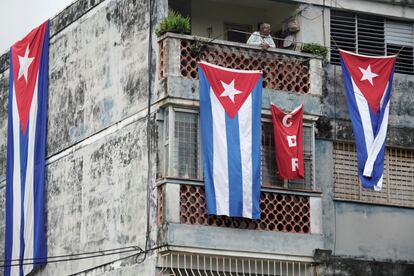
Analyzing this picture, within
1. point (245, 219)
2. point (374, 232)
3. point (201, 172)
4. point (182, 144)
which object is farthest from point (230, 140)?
point (374, 232)

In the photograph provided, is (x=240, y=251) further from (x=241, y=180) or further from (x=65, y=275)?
(x=65, y=275)

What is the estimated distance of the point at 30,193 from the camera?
34.7 meters

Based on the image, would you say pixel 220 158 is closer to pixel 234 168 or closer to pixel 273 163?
pixel 234 168

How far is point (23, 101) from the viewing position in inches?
1401

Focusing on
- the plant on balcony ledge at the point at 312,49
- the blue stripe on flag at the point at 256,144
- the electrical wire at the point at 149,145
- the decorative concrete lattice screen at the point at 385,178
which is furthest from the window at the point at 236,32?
the decorative concrete lattice screen at the point at 385,178

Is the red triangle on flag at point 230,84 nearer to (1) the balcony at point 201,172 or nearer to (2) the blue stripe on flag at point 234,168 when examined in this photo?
(2) the blue stripe on flag at point 234,168

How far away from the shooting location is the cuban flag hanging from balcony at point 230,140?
28500 millimetres

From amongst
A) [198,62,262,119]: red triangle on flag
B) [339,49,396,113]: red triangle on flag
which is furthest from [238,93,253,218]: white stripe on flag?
[339,49,396,113]: red triangle on flag

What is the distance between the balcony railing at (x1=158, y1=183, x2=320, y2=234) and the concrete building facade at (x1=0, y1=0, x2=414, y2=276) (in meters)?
0.03

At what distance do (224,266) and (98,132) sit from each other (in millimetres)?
5200

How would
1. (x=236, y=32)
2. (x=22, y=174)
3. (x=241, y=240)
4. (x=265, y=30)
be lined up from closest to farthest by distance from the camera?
(x=241, y=240), (x=265, y=30), (x=236, y=32), (x=22, y=174)

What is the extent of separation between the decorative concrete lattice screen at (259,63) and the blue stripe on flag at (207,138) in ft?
1.51

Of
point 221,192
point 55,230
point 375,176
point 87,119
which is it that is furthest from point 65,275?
point 375,176

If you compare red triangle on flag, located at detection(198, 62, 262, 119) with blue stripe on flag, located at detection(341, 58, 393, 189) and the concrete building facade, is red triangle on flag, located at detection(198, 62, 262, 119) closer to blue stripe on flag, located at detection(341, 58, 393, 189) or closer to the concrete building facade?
the concrete building facade
